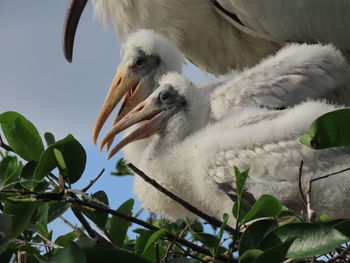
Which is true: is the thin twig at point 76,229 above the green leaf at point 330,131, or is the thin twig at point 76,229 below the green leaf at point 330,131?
below

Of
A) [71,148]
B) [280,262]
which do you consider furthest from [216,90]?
[280,262]

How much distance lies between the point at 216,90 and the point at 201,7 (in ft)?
3.29

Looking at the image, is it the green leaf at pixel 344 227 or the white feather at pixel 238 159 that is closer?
the green leaf at pixel 344 227

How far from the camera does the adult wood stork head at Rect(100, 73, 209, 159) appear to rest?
9.55 ft

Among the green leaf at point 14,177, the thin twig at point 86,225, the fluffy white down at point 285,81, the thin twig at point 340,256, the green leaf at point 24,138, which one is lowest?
the thin twig at point 340,256

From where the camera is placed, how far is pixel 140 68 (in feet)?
11.1

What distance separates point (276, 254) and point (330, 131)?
0.39 m

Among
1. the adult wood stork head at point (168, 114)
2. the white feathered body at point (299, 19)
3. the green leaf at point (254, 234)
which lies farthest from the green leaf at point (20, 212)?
the white feathered body at point (299, 19)

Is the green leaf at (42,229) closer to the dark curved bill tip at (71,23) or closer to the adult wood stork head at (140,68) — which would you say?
the adult wood stork head at (140,68)

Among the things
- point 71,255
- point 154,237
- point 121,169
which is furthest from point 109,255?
point 121,169

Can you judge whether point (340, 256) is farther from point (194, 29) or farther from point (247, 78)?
point (194, 29)

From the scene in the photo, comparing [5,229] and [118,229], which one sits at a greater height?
[118,229]

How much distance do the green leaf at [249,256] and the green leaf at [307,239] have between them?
52mm

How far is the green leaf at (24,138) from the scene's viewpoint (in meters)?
2.40
